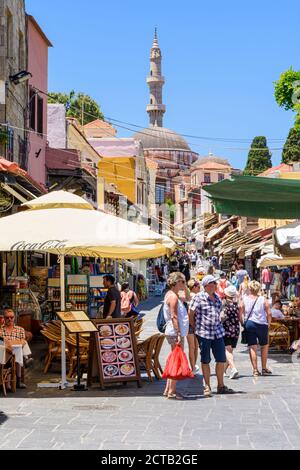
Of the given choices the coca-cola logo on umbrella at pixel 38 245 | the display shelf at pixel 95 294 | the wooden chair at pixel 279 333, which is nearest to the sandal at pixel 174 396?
the coca-cola logo on umbrella at pixel 38 245

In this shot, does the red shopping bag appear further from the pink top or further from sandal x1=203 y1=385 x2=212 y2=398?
the pink top

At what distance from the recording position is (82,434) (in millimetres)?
8852

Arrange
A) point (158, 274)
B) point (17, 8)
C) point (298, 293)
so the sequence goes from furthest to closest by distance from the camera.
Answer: point (158, 274) < point (298, 293) < point (17, 8)

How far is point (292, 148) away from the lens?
86750 millimetres

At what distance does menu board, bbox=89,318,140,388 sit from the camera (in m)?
12.9

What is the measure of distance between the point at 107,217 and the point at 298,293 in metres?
14.3

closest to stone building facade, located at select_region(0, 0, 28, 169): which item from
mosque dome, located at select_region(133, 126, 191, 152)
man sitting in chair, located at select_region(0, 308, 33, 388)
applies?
man sitting in chair, located at select_region(0, 308, 33, 388)

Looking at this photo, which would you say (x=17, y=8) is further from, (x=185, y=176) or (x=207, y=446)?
(x=185, y=176)

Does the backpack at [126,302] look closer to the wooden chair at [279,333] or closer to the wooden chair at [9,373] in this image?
the wooden chair at [279,333]

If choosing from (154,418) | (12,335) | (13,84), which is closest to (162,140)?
(13,84)

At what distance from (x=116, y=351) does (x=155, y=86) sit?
16648cm

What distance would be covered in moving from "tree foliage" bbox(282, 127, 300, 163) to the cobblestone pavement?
74.2 meters

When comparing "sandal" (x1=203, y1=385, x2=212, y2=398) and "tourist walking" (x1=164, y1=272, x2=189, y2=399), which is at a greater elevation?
"tourist walking" (x1=164, y1=272, x2=189, y2=399)
